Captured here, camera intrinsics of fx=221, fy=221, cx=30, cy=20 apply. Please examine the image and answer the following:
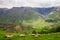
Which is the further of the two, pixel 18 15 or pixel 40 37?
pixel 18 15

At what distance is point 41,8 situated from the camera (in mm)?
6277

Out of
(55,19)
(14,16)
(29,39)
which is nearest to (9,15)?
(14,16)

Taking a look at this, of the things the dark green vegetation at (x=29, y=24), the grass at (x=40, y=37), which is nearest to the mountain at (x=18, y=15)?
the dark green vegetation at (x=29, y=24)

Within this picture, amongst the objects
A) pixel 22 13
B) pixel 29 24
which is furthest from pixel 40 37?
pixel 22 13

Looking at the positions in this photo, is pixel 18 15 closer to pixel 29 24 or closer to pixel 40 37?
pixel 29 24

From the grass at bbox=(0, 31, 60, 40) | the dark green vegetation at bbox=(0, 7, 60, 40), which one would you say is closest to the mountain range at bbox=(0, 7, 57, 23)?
the dark green vegetation at bbox=(0, 7, 60, 40)

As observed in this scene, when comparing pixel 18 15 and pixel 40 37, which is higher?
pixel 18 15

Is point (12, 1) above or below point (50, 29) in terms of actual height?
above

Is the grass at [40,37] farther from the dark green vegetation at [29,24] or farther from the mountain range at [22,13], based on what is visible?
the mountain range at [22,13]

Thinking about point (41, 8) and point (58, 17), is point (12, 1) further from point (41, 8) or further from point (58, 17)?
point (58, 17)

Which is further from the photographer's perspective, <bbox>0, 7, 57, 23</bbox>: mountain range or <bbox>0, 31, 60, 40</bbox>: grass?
<bbox>0, 7, 57, 23</bbox>: mountain range

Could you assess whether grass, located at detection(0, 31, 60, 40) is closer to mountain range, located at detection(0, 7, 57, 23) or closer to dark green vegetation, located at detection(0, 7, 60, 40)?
dark green vegetation, located at detection(0, 7, 60, 40)

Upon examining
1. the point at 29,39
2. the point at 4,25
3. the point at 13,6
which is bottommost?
the point at 29,39

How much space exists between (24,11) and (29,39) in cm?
81
